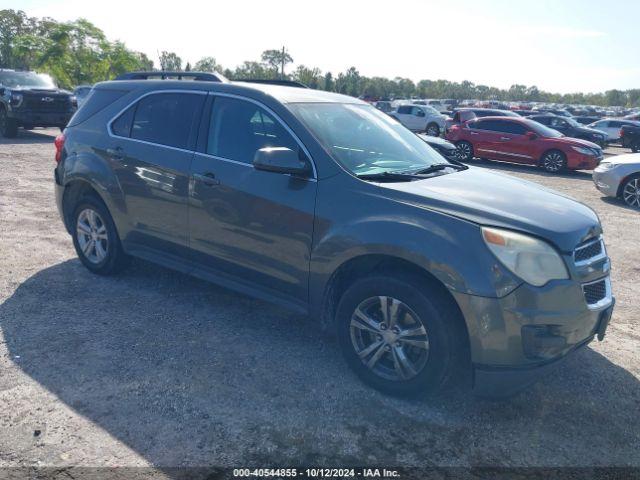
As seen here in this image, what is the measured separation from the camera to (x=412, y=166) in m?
4.09

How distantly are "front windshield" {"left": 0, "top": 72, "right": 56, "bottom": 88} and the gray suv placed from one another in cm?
1460

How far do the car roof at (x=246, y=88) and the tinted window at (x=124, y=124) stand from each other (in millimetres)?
238

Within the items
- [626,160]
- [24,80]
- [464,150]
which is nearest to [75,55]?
[24,80]

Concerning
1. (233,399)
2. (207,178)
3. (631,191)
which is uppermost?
(207,178)

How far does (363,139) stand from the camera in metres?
4.12

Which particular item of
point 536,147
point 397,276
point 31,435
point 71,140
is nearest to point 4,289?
point 71,140

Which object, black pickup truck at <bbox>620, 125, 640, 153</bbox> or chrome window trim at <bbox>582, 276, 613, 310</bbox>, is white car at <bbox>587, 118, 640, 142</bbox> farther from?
chrome window trim at <bbox>582, 276, 613, 310</bbox>

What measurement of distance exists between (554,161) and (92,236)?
13740 mm

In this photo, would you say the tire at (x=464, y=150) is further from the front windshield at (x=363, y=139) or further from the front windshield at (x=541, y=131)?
the front windshield at (x=363, y=139)

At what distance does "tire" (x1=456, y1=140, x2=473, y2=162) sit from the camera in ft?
56.6

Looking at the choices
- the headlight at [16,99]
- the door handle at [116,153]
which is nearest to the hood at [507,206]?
the door handle at [116,153]

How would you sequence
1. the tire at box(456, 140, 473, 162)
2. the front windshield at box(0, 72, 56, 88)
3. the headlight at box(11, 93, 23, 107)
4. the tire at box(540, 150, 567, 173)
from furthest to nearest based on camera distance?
the tire at box(456, 140, 473, 162) → the front windshield at box(0, 72, 56, 88) → the headlight at box(11, 93, 23, 107) → the tire at box(540, 150, 567, 173)

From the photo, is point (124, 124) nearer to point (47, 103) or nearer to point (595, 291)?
point (595, 291)

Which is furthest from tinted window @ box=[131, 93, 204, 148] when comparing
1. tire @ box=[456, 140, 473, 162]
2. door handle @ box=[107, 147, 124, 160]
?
tire @ box=[456, 140, 473, 162]
